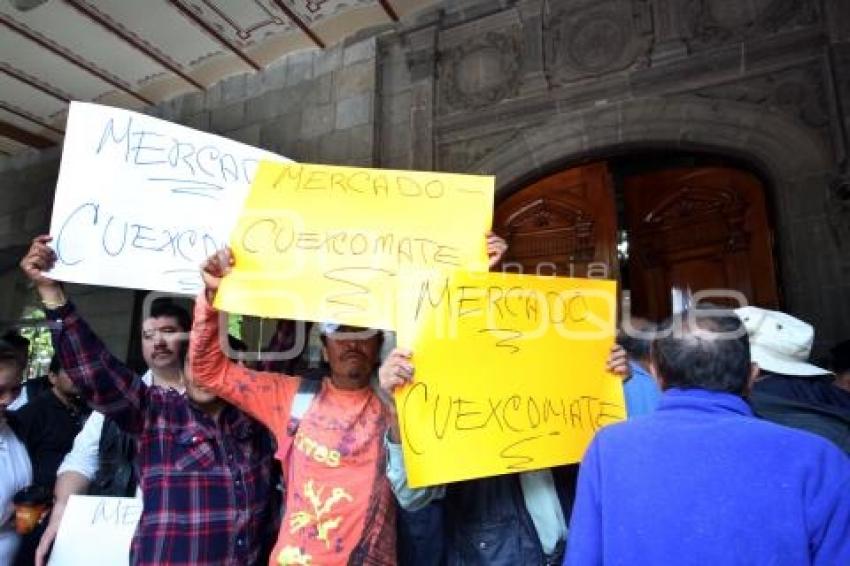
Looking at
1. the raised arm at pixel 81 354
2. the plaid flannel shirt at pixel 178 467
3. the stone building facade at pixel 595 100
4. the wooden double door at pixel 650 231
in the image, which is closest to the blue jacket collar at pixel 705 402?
the plaid flannel shirt at pixel 178 467

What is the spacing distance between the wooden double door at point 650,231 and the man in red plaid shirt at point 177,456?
2.23m

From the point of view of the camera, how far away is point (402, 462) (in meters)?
1.30

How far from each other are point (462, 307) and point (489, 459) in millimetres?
340

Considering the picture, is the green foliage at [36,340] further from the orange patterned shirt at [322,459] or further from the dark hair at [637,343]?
the dark hair at [637,343]

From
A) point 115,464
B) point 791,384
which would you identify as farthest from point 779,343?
point 115,464

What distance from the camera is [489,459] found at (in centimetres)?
129

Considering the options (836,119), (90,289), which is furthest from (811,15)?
(90,289)

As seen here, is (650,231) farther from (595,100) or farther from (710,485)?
(710,485)

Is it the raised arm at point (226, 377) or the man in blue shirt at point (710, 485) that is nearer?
the man in blue shirt at point (710, 485)

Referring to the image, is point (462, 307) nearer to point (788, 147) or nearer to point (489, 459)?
point (489, 459)

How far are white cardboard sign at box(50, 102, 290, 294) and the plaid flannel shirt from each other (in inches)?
7.0

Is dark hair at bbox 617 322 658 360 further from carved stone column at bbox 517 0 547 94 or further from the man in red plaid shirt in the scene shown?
carved stone column at bbox 517 0 547 94

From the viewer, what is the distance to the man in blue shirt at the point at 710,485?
0.92 metres

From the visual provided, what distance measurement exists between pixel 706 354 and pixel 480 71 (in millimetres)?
3008
